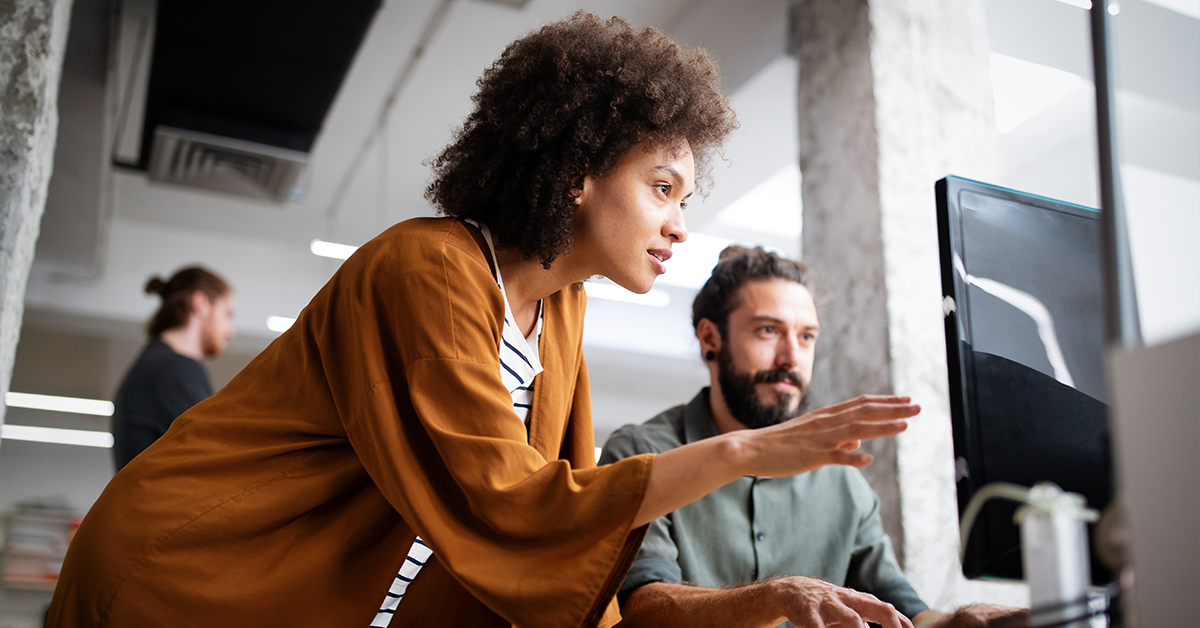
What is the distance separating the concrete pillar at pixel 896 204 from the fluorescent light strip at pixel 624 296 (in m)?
4.29

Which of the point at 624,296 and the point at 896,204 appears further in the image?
the point at 624,296

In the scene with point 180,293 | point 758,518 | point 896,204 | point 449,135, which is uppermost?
point 449,135

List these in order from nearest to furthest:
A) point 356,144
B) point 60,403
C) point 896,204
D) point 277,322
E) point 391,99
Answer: point 896,204
point 391,99
point 356,144
point 277,322
point 60,403

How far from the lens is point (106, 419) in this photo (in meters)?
8.91

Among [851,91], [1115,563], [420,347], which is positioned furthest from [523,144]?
[851,91]

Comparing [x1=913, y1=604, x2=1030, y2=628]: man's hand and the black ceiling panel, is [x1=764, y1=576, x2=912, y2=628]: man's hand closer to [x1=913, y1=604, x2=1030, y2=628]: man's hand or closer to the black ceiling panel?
[x1=913, y1=604, x2=1030, y2=628]: man's hand

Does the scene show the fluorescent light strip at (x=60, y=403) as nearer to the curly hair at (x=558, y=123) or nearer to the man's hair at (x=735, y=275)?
the man's hair at (x=735, y=275)

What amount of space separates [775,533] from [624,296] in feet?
20.6

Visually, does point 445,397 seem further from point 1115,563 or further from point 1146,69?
point 1146,69

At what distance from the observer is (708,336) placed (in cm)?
209

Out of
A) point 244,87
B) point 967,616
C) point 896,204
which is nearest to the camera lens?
point 967,616

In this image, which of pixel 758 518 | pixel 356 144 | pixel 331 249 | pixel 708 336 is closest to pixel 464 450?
pixel 758 518

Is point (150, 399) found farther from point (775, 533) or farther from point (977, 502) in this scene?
point (977, 502)

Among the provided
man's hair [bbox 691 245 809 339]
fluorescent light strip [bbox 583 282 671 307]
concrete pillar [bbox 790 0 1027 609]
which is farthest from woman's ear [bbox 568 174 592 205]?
fluorescent light strip [bbox 583 282 671 307]
